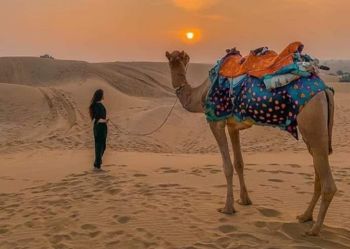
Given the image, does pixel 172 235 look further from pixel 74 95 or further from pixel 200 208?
pixel 74 95

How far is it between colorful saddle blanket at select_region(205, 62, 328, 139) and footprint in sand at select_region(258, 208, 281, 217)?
5.03 feet

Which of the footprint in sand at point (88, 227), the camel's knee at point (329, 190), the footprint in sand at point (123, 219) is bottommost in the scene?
the footprint in sand at point (88, 227)

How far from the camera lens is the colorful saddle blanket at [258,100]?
5730 millimetres

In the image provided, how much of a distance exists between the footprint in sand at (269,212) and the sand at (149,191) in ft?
0.05

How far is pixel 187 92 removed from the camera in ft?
24.9

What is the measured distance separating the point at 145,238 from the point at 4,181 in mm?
5910

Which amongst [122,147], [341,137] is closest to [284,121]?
[122,147]

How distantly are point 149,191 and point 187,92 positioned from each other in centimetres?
208

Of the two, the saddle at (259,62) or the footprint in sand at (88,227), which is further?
the footprint in sand at (88,227)

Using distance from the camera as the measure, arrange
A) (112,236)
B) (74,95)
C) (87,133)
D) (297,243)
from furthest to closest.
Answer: (74,95) → (87,133) → (112,236) → (297,243)

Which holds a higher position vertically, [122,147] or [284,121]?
[284,121]

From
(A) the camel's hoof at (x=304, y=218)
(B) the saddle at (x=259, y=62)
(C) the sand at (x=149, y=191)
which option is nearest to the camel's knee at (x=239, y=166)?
(C) the sand at (x=149, y=191)

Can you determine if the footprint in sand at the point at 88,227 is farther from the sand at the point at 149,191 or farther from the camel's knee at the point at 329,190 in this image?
the camel's knee at the point at 329,190

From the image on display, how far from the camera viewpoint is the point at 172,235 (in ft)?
20.5
